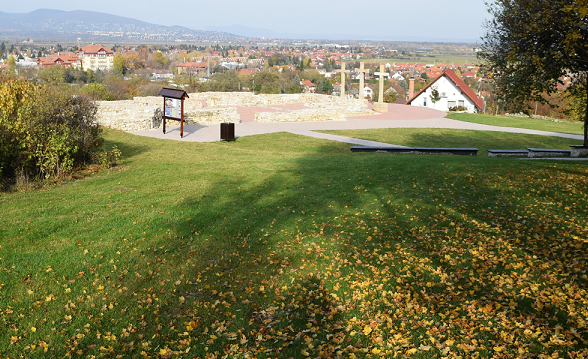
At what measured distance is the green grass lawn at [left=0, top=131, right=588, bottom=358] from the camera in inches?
209

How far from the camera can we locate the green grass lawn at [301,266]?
5.30 metres

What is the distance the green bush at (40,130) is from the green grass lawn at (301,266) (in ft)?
4.19

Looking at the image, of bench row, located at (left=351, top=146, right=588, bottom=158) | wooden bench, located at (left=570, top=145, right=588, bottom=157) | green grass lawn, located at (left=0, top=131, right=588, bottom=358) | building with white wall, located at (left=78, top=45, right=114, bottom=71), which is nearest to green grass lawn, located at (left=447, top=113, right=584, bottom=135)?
wooden bench, located at (left=570, top=145, right=588, bottom=157)

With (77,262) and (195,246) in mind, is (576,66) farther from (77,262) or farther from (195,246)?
(77,262)

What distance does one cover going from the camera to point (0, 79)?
14062mm

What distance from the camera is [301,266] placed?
7320 millimetres

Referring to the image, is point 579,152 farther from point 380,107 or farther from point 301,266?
point 380,107

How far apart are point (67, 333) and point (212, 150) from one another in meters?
12.8

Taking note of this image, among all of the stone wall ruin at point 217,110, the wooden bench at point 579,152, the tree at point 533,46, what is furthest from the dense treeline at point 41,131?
the wooden bench at point 579,152

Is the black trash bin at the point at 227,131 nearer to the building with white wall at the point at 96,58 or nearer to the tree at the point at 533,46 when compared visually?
the tree at the point at 533,46

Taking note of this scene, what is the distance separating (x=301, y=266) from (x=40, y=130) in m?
8.66

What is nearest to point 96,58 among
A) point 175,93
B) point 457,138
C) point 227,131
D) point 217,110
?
point 217,110

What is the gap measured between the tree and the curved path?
6.35 metres

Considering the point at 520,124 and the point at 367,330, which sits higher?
the point at 520,124
